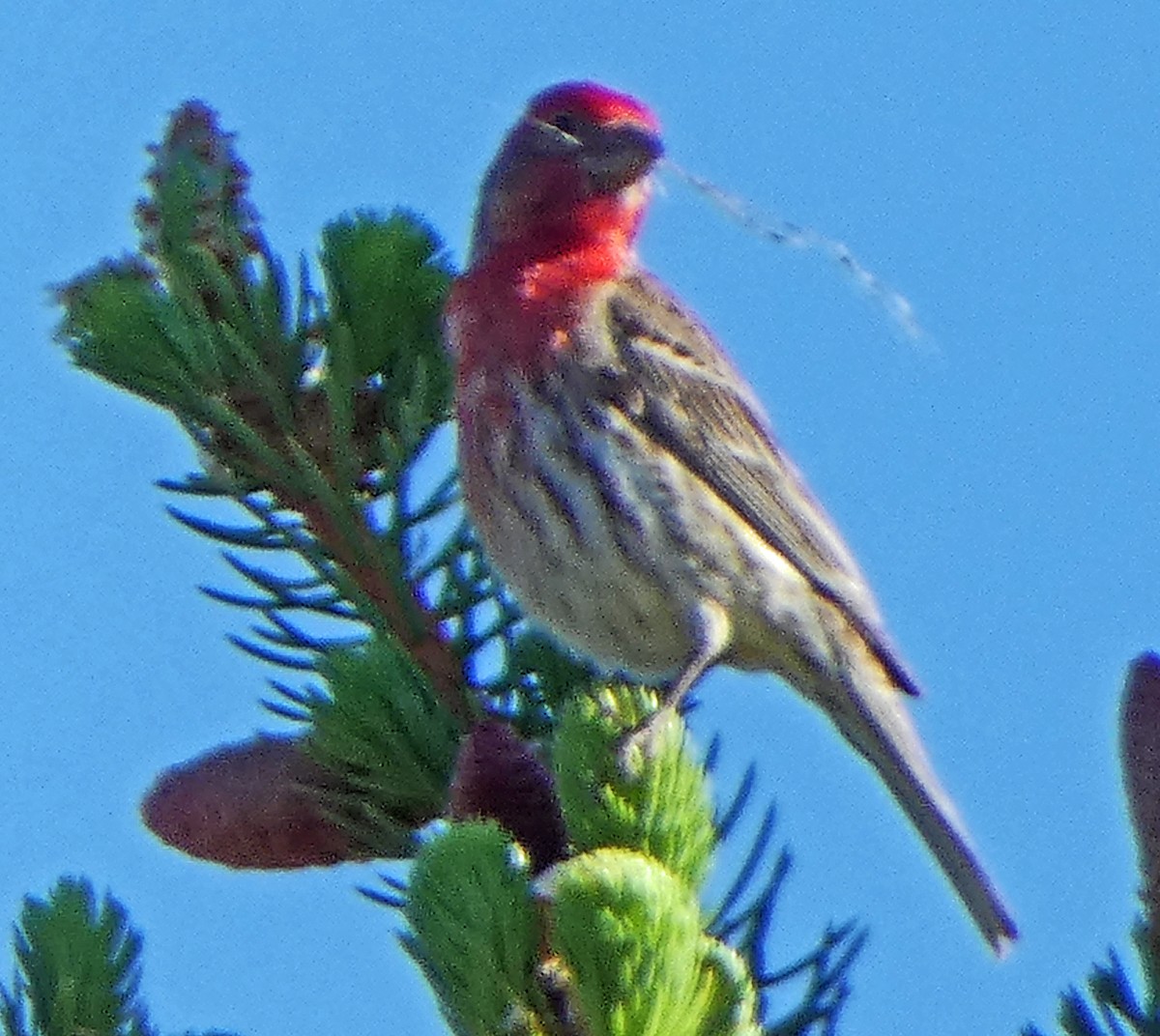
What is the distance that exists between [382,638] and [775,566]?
1.45 metres

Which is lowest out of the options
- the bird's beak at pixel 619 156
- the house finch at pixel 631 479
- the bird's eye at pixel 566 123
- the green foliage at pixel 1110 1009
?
the green foliage at pixel 1110 1009

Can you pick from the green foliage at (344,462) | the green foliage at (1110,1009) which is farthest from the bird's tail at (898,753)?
the green foliage at (1110,1009)

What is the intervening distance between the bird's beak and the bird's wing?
21cm

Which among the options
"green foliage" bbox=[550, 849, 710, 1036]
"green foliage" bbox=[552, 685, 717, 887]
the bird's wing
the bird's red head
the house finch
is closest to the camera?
"green foliage" bbox=[550, 849, 710, 1036]

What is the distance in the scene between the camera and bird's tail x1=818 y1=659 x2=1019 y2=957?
12.7 ft

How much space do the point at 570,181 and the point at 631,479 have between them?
31.3 inches

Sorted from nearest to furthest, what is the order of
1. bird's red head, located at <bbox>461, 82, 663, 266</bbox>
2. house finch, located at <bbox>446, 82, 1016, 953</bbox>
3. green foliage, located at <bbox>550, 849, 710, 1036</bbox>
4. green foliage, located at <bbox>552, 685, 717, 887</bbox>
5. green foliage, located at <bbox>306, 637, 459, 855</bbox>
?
green foliage, located at <bbox>550, 849, 710, 1036</bbox>, green foliage, located at <bbox>552, 685, 717, 887</bbox>, green foliage, located at <bbox>306, 637, 459, 855</bbox>, house finch, located at <bbox>446, 82, 1016, 953</bbox>, bird's red head, located at <bbox>461, 82, 663, 266</bbox>

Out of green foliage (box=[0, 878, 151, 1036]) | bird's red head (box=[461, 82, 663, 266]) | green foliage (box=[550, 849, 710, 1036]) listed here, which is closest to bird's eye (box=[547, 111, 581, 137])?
bird's red head (box=[461, 82, 663, 266])

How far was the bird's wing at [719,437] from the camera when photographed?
162 inches

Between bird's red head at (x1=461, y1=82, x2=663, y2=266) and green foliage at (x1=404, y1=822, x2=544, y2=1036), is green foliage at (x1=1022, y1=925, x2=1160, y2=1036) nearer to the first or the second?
green foliage at (x1=404, y1=822, x2=544, y2=1036)

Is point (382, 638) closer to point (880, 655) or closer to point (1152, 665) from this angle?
point (1152, 665)

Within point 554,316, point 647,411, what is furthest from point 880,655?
point 554,316

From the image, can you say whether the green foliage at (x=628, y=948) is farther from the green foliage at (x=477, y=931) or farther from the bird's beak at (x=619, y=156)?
the bird's beak at (x=619, y=156)

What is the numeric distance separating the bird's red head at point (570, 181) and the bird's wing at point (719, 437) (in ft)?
0.51
